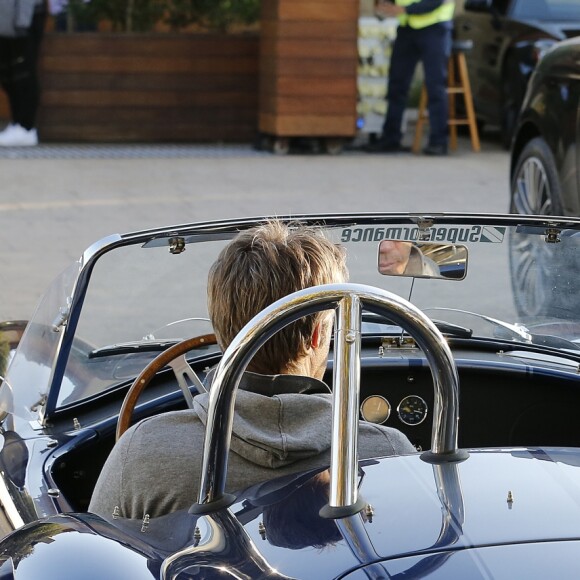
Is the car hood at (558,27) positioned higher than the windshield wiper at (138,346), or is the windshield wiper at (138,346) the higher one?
the car hood at (558,27)

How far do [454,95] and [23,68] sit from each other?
13.4 feet

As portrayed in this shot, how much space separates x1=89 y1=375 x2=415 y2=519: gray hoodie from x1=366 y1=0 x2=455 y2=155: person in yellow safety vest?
853 centimetres

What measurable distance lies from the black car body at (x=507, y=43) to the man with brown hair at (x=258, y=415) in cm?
839

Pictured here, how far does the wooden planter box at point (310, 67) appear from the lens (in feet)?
34.2

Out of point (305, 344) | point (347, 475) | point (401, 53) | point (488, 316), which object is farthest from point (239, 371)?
point (401, 53)

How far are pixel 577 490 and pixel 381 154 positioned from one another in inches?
367

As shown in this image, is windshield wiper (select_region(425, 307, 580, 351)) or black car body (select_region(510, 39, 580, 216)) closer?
windshield wiper (select_region(425, 307, 580, 351))

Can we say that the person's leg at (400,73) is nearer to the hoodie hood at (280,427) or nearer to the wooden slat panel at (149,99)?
the wooden slat panel at (149,99)

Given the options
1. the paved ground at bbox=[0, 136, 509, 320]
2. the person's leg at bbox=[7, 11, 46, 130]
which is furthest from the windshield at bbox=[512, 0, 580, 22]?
the person's leg at bbox=[7, 11, 46, 130]

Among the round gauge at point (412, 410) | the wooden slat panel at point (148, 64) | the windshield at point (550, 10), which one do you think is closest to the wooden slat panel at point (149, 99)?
the wooden slat panel at point (148, 64)

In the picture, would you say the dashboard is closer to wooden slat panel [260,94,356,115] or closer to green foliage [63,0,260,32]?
wooden slat panel [260,94,356,115]

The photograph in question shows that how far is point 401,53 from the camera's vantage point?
34.1ft

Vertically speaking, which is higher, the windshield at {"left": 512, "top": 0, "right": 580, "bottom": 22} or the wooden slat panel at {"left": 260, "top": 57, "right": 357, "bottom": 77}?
the windshield at {"left": 512, "top": 0, "right": 580, "bottom": 22}

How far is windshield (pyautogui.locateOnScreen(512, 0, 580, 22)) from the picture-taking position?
10.5 metres
